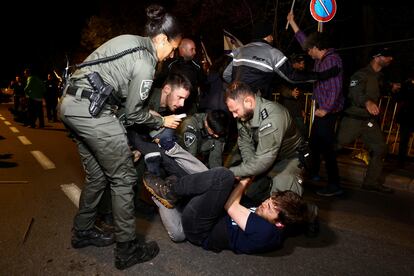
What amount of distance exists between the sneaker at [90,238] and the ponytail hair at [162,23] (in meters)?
1.66

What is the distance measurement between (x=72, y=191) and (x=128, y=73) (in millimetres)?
2402

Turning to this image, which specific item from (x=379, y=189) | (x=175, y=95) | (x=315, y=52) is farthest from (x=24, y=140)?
(x=379, y=189)

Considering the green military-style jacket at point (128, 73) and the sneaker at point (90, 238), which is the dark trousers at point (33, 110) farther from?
the green military-style jacket at point (128, 73)

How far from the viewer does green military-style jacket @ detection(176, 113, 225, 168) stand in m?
3.69

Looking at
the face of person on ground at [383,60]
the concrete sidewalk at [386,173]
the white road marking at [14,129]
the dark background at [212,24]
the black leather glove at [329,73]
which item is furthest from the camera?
the dark background at [212,24]

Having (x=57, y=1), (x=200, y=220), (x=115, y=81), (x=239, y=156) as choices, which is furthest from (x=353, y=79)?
(x=57, y=1)

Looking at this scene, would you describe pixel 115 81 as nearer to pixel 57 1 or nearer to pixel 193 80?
pixel 193 80

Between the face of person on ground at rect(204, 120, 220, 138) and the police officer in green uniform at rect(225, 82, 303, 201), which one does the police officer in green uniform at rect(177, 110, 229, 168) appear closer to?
the face of person on ground at rect(204, 120, 220, 138)

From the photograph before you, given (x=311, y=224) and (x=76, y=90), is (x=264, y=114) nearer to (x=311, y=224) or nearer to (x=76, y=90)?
(x=311, y=224)

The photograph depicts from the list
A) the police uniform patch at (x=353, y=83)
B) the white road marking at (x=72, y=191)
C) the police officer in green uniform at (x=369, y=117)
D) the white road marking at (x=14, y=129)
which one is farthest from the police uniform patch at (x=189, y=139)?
the white road marking at (x=14, y=129)

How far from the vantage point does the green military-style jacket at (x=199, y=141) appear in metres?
3.69

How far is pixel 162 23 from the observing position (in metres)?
2.55

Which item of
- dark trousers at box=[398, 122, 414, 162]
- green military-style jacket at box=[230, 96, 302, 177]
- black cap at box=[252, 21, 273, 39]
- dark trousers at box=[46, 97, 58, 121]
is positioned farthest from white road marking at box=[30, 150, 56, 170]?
dark trousers at box=[46, 97, 58, 121]

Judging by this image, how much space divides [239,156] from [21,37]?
137 feet
